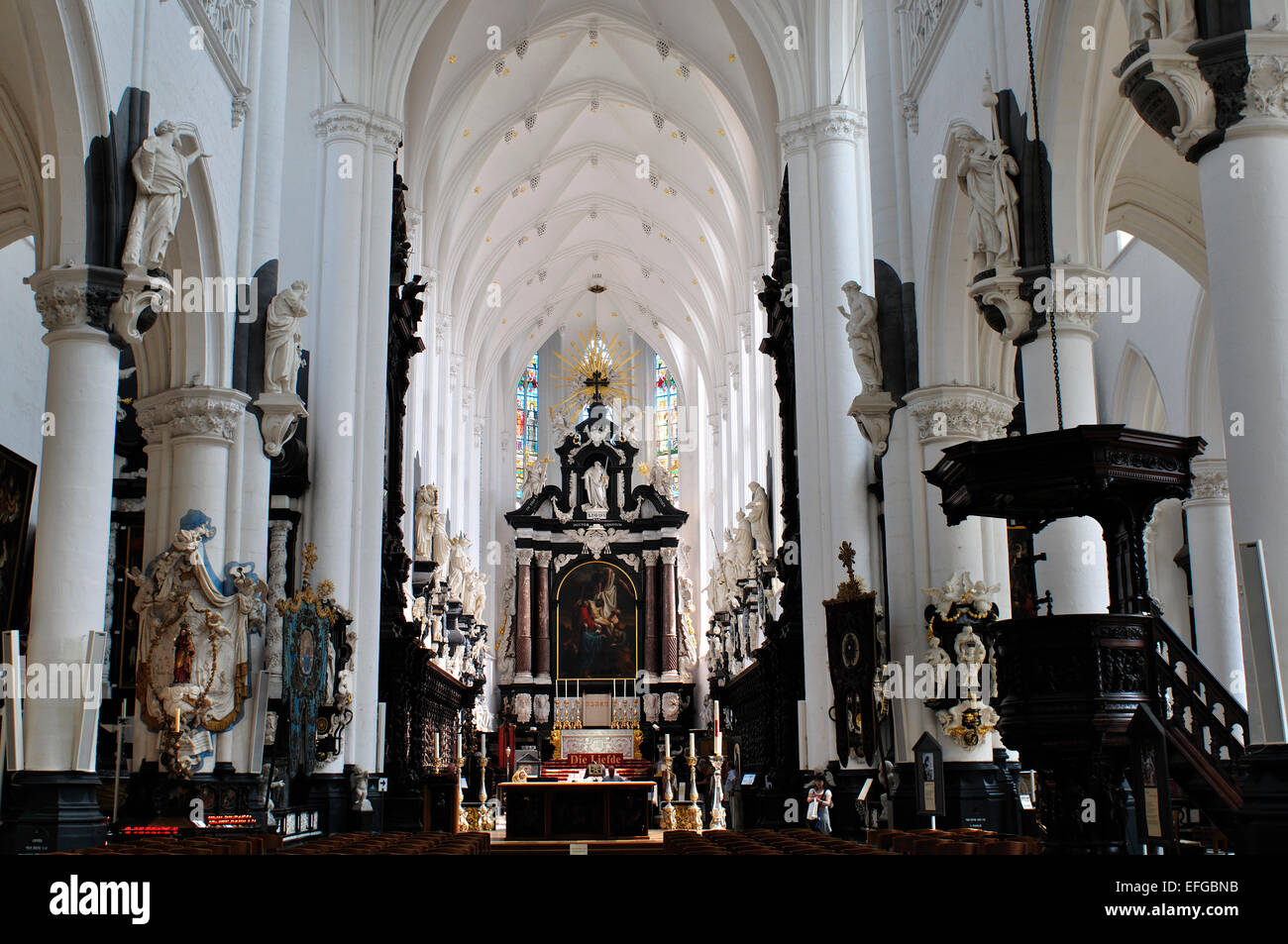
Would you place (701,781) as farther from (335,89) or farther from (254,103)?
(254,103)

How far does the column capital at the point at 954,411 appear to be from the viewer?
13.1 metres

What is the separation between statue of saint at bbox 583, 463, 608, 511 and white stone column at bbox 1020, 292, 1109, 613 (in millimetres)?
30445

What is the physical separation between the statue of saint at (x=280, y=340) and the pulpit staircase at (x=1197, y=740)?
882cm

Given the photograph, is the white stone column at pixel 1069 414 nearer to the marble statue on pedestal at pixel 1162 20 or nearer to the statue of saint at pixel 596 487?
the marble statue on pedestal at pixel 1162 20

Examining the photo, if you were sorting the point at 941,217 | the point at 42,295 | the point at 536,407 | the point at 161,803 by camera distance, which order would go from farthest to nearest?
the point at 536,407, the point at 941,217, the point at 161,803, the point at 42,295

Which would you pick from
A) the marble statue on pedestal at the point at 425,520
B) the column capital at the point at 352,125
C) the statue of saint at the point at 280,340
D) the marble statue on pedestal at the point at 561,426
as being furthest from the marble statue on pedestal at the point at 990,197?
the marble statue on pedestal at the point at 561,426

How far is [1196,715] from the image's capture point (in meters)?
9.52

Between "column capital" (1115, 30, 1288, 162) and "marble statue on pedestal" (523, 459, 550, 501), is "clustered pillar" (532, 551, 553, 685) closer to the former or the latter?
"marble statue on pedestal" (523, 459, 550, 501)

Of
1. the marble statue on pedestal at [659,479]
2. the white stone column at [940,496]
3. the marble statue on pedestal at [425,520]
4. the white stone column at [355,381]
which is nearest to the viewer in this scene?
the white stone column at [940,496]

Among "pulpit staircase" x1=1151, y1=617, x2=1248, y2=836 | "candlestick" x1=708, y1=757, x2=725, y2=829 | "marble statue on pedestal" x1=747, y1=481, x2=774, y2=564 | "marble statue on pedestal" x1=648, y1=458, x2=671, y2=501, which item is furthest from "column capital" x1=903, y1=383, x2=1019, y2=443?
"marble statue on pedestal" x1=648, y1=458, x2=671, y2=501

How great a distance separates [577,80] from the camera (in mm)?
29047

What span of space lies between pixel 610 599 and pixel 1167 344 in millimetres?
22713

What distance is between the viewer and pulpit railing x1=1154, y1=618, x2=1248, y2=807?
27.4 ft
